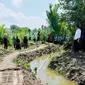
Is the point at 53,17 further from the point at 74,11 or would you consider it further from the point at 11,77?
the point at 11,77

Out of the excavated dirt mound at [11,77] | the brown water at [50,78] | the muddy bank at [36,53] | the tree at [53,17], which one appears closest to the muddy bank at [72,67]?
the brown water at [50,78]

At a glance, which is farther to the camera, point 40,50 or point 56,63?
point 40,50

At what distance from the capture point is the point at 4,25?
30891mm

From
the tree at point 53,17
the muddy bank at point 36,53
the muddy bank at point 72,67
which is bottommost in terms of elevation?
the muddy bank at point 36,53

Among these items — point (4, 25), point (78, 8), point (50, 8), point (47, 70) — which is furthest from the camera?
point (50, 8)

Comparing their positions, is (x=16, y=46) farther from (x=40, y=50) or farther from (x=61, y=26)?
(x=61, y=26)

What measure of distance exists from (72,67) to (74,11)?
25.9 feet

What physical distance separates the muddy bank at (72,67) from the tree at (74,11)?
4079 millimetres

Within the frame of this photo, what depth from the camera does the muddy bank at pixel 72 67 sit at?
12295 millimetres

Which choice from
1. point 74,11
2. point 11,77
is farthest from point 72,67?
point 74,11

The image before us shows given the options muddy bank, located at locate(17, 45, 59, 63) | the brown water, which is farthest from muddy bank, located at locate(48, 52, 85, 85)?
muddy bank, located at locate(17, 45, 59, 63)

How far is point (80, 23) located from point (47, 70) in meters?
6.04

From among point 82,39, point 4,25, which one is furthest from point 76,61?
point 4,25

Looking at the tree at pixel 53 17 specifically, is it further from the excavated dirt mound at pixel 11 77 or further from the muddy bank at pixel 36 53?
the excavated dirt mound at pixel 11 77
